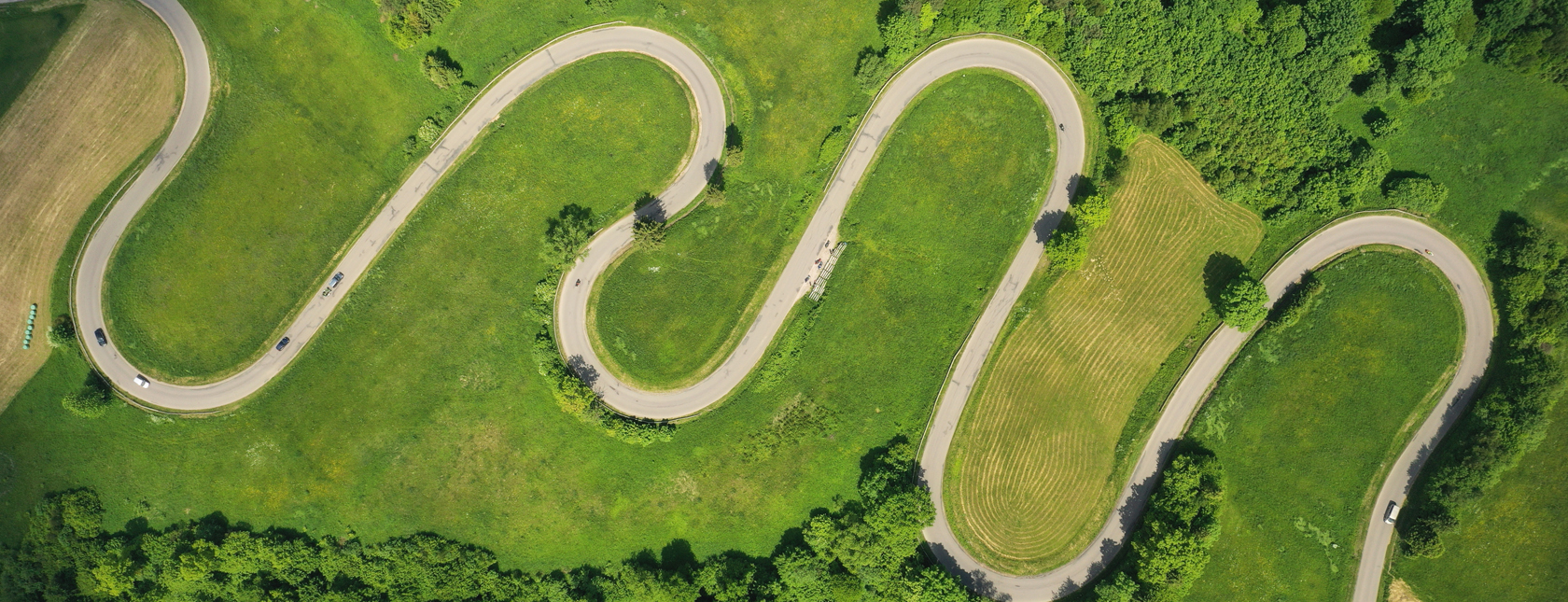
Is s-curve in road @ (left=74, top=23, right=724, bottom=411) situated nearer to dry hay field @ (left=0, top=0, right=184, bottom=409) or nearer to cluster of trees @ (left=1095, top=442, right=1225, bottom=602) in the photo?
dry hay field @ (left=0, top=0, right=184, bottom=409)

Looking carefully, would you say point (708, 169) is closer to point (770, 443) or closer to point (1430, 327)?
point (770, 443)

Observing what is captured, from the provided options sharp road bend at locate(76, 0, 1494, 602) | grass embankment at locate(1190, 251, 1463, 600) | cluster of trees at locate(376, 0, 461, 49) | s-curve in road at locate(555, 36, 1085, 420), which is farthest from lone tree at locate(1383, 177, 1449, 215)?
cluster of trees at locate(376, 0, 461, 49)

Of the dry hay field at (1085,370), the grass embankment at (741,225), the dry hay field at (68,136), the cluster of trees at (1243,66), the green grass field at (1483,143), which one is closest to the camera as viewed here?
the cluster of trees at (1243,66)

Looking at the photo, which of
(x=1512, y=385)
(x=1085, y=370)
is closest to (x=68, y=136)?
(x=1085, y=370)

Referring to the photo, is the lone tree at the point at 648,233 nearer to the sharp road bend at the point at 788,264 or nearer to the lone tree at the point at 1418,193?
the sharp road bend at the point at 788,264

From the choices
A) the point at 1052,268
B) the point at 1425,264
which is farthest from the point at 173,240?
the point at 1425,264

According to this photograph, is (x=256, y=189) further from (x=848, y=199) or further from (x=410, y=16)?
(x=848, y=199)

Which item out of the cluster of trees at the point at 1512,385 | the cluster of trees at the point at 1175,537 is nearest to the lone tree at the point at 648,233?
the cluster of trees at the point at 1175,537
